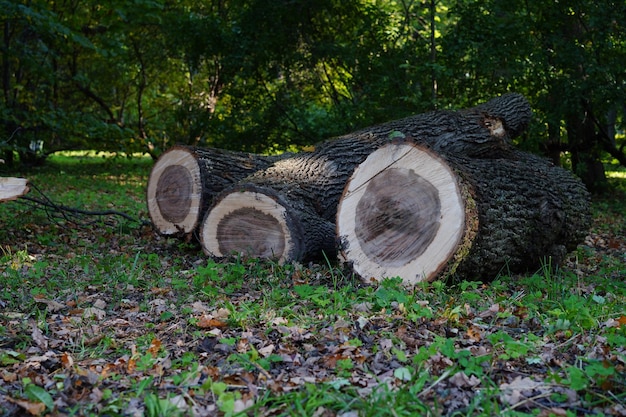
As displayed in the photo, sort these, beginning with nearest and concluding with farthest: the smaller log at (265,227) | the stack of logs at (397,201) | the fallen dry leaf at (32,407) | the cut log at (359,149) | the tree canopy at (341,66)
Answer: the fallen dry leaf at (32,407) < the stack of logs at (397,201) < the smaller log at (265,227) < the cut log at (359,149) < the tree canopy at (341,66)

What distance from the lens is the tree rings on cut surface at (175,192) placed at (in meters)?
6.67

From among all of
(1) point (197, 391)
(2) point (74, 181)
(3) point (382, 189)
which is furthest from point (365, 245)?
(2) point (74, 181)

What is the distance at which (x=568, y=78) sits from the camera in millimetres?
10297

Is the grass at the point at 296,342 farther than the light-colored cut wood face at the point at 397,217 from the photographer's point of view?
No

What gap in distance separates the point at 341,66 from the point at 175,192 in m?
5.92

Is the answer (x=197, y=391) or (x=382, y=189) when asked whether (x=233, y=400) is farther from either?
(x=382, y=189)

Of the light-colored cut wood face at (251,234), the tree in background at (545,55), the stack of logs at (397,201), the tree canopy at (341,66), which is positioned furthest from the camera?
the tree canopy at (341,66)

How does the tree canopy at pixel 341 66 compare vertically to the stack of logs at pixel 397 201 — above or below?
above

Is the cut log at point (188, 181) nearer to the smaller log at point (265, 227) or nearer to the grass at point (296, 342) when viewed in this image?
the smaller log at point (265, 227)

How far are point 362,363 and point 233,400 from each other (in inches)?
29.2

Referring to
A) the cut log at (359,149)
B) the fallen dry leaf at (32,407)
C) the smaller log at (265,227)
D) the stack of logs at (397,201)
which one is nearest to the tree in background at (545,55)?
the stack of logs at (397,201)

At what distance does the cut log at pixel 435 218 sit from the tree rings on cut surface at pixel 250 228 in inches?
27.1

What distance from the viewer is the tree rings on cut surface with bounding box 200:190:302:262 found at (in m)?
5.70

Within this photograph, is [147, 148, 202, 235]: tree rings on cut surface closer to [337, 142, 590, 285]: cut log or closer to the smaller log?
the smaller log
